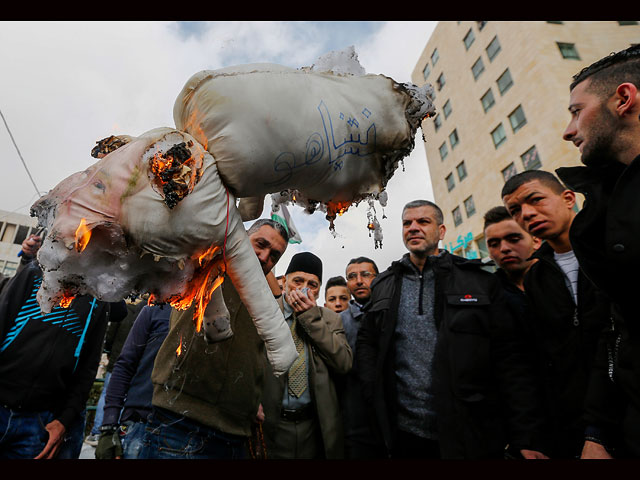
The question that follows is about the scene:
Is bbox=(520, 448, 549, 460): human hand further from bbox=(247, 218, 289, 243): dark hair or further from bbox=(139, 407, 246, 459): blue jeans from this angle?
bbox=(247, 218, 289, 243): dark hair

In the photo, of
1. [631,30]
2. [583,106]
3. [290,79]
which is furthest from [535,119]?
[290,79]

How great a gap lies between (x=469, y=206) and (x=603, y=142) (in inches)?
790

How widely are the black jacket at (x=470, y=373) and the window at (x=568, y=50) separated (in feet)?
61.5

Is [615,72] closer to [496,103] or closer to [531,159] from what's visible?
[531,159]

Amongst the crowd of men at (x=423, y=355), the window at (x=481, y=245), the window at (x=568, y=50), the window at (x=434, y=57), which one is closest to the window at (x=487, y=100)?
the window at (x=568, y=50)

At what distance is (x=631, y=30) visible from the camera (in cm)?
1541

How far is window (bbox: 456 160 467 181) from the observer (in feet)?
68.7

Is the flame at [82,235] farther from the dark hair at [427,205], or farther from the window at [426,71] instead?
the window at [426,71]

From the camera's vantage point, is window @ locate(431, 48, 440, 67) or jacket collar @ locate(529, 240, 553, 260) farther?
window @ locate(431, 48, 440, 67)

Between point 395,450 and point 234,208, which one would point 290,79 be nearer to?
point 234,208

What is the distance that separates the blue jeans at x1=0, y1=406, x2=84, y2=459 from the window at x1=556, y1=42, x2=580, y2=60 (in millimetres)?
21223

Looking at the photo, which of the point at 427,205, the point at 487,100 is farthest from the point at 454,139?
the point at 427,205

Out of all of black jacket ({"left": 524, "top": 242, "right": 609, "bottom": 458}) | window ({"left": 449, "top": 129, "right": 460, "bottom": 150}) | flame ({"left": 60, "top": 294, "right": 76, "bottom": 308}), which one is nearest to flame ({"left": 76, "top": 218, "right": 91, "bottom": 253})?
flame ({"left": 60, "top": 294, "right": 76, "bottom": 308})

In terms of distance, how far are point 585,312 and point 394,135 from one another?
1639 millimetres
